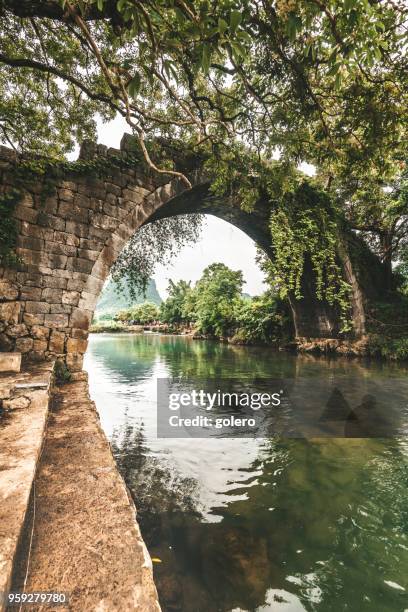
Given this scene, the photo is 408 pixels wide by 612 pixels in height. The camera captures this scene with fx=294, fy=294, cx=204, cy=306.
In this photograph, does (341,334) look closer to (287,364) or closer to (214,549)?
(287,364)

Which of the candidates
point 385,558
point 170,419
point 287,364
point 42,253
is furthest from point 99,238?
point 287,364

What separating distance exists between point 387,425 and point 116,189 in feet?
19.7

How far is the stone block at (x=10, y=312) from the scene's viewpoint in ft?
14.8

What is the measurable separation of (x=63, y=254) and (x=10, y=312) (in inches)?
49.1

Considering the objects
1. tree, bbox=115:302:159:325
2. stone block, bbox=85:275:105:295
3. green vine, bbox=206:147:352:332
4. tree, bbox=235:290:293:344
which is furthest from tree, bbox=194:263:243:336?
tree, bbox=115:302:159:325

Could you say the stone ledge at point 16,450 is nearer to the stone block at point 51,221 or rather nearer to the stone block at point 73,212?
the stone block at point 51,221

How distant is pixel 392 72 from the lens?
A: 11.3 ft

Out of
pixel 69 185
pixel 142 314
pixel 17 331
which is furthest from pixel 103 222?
pixel 142 314

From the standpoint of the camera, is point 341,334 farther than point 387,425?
Yes

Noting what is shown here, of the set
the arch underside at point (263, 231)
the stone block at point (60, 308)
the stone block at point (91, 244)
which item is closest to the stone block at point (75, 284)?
the stone block at point (60, 308)

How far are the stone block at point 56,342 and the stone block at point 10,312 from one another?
1.90 feet

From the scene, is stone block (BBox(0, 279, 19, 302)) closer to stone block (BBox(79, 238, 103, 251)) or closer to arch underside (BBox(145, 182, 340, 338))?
stone block (BBox(79, 238, 103, 251))

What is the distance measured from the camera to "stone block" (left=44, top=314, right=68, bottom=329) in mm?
4840

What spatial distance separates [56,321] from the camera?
491 cm
